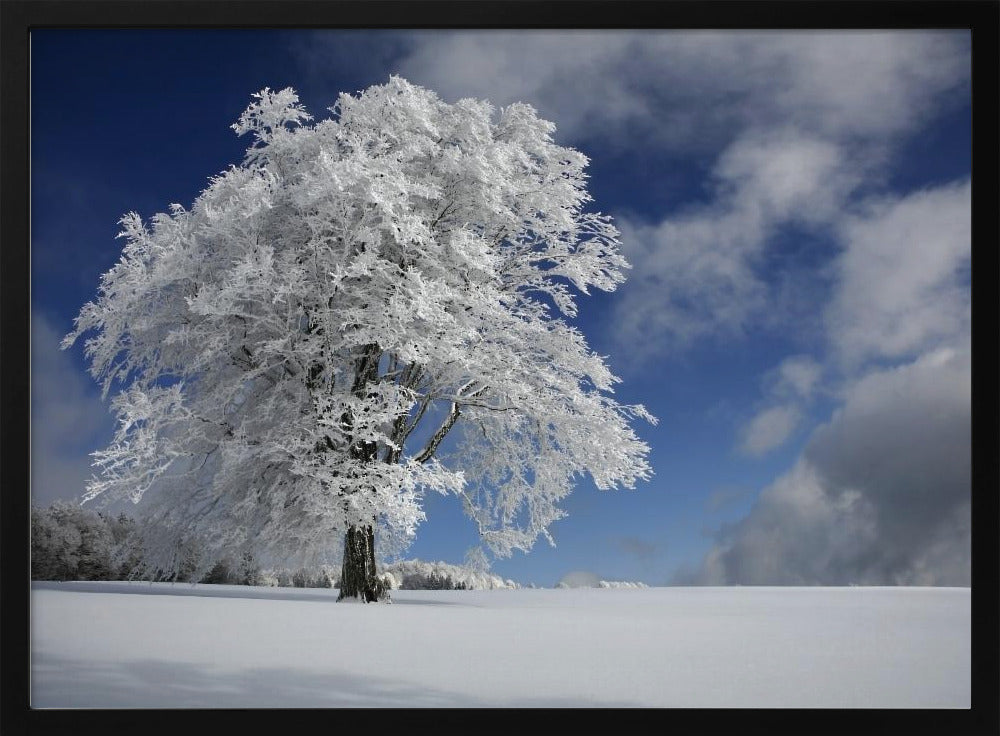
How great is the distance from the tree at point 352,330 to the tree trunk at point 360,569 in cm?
2

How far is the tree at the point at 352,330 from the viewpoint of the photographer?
27.9ft

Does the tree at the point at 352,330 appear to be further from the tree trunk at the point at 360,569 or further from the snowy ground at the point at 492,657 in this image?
the snowy ground at the point at 492,657

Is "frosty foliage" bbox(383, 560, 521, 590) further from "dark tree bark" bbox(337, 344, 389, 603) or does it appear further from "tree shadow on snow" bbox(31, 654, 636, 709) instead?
"tree shadow on snow" bbox(31, 654, 636, 709)

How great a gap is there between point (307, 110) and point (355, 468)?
132 inches

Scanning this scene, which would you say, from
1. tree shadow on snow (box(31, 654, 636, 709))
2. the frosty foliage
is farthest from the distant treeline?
tree shadow on snow (box(31, 654, 636, 709))

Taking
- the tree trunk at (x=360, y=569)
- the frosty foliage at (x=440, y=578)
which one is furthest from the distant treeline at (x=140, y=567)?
the tree trunk at (x=360, y=569)

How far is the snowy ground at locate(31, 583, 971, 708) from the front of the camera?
16.3 ft

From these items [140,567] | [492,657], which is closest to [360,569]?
[140,567]

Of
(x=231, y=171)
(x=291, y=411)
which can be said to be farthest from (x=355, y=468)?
(x=231, y=171)

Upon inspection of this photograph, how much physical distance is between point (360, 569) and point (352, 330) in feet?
8.16

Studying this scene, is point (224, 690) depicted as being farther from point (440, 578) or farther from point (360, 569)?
point (440, 578)

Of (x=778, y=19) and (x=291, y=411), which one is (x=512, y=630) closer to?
(x=291, y=411)

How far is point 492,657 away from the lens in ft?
18.1
